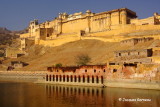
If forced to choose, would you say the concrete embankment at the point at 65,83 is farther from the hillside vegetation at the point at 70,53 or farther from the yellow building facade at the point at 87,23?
the yellow building facade at the point at 87,23

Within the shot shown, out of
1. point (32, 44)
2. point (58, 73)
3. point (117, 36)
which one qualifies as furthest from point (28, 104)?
point (32, 44)

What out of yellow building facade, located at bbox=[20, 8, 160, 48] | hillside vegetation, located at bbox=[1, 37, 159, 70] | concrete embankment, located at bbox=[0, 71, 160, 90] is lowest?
concrete embankment, located at bbox=[0, 71, 160, 90]

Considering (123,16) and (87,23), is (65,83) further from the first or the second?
(87,23)

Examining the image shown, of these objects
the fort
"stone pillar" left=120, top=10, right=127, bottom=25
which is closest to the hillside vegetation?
the fort

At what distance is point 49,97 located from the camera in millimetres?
33188

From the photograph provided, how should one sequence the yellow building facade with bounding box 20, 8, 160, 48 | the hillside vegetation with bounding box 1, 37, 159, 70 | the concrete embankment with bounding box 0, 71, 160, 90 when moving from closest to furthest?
the concrete embankment with bounding box 0, 71, 160, 90
the hillside vegetation with bounding box 1, 37, 159, 70
the yellow building facade with bounding box 20, 8, 160, 48

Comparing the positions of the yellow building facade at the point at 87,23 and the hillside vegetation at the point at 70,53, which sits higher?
the yellow building facade at the point at 87,23

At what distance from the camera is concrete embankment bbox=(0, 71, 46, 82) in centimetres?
5548

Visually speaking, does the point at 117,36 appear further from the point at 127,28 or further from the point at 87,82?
the point at 87,82

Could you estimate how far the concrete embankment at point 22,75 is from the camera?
55481 millimetres

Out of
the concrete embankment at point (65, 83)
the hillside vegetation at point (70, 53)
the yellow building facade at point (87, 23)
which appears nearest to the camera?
the concrete embankment at point (65, 83)

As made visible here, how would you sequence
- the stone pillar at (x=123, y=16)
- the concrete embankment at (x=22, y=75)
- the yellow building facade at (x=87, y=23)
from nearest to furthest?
the concrete embankment at (x=22, y=75)
the stone pillar at (x=123, y=16)
the yellow building facade at (x=87, y=23)

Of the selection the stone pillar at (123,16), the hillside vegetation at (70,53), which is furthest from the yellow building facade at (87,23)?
the hillside vegetation at (70,53)

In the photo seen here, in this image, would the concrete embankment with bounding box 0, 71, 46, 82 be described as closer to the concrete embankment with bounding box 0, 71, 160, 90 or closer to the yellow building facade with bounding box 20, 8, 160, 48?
the concrete embankment with bounding box 0, 71, 160, 90
